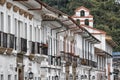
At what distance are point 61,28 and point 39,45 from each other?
914 centimetres

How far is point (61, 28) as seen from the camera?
42.4m

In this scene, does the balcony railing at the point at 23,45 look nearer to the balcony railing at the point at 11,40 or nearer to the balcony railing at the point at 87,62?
the balcony railing at the point at 11,40

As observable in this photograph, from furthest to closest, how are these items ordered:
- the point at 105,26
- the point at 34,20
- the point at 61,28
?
1. the point at 105,26
2. the point at 61,28
3. the point at 34,20

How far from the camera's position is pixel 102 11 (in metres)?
132

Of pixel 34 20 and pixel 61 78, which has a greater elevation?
pixel 34 20

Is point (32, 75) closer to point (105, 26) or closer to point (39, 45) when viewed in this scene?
point (39, 45)

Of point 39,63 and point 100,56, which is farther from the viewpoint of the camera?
point 100,56

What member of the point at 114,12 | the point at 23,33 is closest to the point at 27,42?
the point at 23,33

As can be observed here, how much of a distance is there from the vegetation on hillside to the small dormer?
121 ft

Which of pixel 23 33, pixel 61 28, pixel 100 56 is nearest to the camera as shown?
pixel 23 33

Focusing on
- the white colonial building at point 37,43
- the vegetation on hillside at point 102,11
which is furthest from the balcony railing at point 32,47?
the vegetation on hillside at point 102,11

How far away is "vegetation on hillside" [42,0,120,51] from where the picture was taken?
4837 inches

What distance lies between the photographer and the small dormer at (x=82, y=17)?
8012 centimetres

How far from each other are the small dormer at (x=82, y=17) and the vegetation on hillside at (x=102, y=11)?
1450 inches
